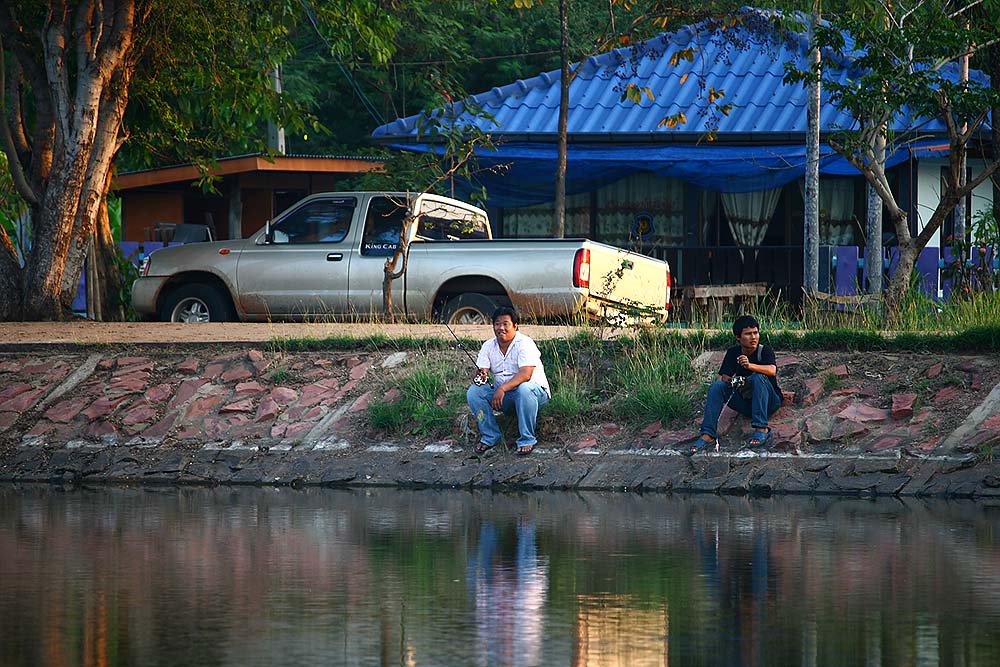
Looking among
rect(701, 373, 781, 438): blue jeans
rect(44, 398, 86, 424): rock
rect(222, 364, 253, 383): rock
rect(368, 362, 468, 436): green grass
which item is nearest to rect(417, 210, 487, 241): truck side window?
rect(222, 364, 253, 383): rock

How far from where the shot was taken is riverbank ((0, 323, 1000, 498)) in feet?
43.3

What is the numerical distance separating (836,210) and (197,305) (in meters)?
12.4

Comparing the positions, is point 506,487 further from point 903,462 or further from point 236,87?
point 236,87

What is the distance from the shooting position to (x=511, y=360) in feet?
45.9

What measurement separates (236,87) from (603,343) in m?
8.68

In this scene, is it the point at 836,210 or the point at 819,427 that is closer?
the point at 819,427

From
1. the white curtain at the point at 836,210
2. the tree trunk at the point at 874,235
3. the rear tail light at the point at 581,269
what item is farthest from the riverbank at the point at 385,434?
the white curtain at the point at 836,210

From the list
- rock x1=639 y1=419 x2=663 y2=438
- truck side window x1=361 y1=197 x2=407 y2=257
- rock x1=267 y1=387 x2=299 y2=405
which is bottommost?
rock x1=639 y1=419 x2=663 y2=438

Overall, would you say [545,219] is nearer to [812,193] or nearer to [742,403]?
[812,193]

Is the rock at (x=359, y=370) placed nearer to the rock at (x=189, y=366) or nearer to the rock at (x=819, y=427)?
the rock at (x=189, y=366)

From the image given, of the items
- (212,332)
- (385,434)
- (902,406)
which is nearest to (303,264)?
(212,332)

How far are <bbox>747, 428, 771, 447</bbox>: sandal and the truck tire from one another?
8379 millimetres

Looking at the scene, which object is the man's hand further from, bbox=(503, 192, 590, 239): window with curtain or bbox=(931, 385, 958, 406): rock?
bbox=(503, 192, 590, 239): window with curtain

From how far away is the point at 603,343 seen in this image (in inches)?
620
